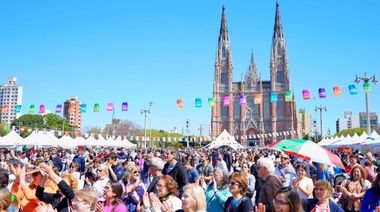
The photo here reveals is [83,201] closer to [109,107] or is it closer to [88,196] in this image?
[88,196]

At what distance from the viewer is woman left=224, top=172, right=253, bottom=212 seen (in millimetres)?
4109

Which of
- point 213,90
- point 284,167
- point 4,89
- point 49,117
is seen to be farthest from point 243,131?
point 4,89

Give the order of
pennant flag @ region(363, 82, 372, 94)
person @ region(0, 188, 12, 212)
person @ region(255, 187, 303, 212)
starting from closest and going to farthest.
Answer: person @ region(255, 187, 303, 212) < person @ region(0, 188, 12, 212) < pennant flag @ region(363, 82, 372, 94)

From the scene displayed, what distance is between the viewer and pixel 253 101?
86625 mm

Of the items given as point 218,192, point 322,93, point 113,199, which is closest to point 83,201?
point 113,199

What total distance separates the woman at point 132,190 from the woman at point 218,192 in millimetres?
1067

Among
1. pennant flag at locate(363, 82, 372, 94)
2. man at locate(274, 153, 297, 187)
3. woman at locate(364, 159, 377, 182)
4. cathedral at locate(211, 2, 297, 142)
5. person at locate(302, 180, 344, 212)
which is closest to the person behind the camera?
person at locate(302, 180, 344, 212)

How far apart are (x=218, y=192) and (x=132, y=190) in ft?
4.45

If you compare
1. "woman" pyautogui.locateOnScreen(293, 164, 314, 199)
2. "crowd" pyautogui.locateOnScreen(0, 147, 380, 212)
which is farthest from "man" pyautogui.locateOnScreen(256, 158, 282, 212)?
"woman" pyautogui.locateOnScreen(293, 164, 314, 199)

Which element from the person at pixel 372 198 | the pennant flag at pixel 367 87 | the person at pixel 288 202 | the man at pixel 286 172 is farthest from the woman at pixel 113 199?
the pennant flag at pixel 367 87

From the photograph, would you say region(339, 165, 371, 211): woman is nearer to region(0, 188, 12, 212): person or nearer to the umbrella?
the umbrella

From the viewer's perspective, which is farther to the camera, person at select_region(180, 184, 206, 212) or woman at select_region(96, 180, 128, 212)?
woman at select_region(96, 180, 128, 212)

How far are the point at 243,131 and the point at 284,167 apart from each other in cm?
7537

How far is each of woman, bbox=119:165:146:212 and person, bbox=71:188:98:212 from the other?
1406 millimetres
